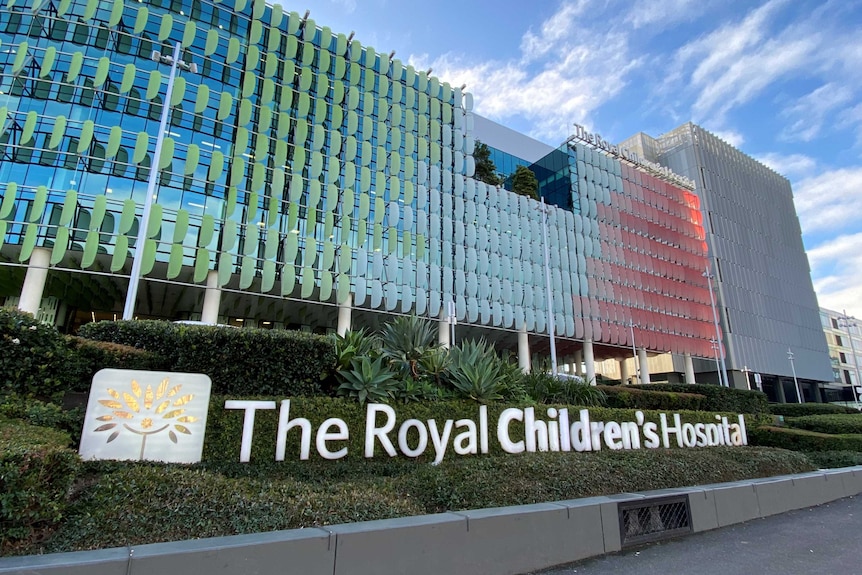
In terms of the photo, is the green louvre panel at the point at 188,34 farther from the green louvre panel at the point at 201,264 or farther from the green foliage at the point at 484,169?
the green foliage at the point at 484,169

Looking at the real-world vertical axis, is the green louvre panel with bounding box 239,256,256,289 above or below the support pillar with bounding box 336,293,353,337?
above

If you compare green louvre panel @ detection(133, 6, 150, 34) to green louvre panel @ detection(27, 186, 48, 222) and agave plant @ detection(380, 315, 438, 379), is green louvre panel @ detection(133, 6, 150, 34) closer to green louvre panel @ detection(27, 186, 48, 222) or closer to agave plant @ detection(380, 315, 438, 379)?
green louvre panel @ detection(27, 186, 48, 222)

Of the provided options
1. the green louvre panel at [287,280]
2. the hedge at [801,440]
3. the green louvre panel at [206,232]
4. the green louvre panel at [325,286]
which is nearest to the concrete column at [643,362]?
the green louvre panel at [325,286]

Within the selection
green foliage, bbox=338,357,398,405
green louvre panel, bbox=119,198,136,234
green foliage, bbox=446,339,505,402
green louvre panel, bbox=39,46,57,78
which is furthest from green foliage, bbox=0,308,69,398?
green louvre panel, bbox=39,46,57,78

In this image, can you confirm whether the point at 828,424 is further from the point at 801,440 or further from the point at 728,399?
the point at 801,440

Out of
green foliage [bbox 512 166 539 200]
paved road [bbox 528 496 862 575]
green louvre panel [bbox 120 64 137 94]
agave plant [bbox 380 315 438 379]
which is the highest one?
green foliage [bbox 512 166 539 200]

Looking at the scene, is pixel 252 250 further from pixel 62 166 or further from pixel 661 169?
pixel 661 169

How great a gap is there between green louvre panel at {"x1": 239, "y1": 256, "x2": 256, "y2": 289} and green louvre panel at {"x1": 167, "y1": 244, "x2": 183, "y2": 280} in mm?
3193

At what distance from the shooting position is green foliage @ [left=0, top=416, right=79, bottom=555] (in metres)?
3.49

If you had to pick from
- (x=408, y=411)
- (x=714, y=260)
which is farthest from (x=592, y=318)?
(x=408, y=411)

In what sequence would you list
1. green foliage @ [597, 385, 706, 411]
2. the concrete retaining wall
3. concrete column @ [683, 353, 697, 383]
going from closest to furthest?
the concrete retaining wall → green foliage @ [597, 385, 706, 411] → concrete column @ [683, 353, 697, 383]

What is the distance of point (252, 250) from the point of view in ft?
90.4

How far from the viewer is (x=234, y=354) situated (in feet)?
24.3

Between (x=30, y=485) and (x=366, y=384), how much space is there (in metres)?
4.56
